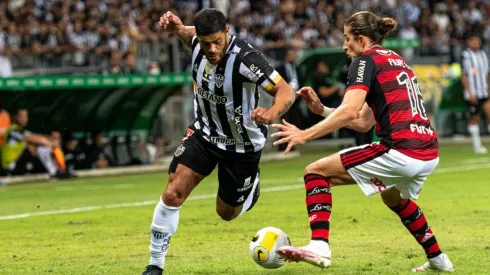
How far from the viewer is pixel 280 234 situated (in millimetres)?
8703

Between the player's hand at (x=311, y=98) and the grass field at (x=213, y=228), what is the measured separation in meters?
1.35

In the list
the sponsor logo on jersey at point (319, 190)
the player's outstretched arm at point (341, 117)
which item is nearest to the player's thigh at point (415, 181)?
the sponsor logo on jersey at point (319, 190)

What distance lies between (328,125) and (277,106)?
90cm

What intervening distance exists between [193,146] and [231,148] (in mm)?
353

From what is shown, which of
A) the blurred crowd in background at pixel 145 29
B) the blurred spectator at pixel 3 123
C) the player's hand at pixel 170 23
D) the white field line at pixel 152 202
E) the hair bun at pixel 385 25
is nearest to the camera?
the hair bun at pixel 385 25

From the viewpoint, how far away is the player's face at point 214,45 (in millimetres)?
8789

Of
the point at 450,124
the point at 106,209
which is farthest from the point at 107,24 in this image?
the point at 106,209

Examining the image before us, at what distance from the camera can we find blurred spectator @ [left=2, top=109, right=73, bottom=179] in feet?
68.1

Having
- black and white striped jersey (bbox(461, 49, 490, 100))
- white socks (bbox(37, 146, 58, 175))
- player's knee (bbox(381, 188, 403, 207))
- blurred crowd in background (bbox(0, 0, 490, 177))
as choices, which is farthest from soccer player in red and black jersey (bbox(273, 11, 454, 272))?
black and white striped jersey (bbox(461, 49, 490, 100))

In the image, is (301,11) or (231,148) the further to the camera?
(301,11)

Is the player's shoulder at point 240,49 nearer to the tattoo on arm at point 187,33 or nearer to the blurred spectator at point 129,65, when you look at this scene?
the tattoo on arm at point 187,33

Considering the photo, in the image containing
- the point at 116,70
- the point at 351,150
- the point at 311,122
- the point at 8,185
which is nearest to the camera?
the point at 351,150

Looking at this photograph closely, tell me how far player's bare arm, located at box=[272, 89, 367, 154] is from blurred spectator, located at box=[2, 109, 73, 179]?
13.6 metres

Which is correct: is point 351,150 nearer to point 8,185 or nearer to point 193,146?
point 193,146
